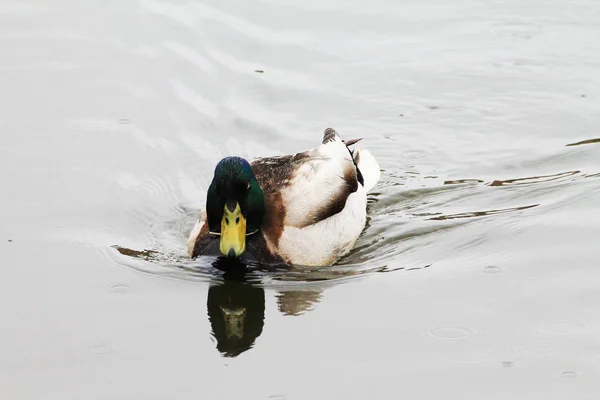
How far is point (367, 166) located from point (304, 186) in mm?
1570

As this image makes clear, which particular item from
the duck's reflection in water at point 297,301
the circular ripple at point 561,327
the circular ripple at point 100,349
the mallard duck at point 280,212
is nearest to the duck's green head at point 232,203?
the mallard duck at point 280,212

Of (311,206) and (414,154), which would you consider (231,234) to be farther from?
(414,154)

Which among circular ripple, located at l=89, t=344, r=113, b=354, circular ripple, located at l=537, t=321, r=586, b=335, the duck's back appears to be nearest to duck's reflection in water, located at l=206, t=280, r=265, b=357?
the duck's back

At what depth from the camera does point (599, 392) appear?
665 centimetres

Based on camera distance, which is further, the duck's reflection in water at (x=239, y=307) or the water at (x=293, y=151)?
the duck's reflection in water at (x=239, y=307)

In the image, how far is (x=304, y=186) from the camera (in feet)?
30.7

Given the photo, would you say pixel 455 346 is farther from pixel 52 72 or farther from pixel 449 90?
Answer: pixel 52 72

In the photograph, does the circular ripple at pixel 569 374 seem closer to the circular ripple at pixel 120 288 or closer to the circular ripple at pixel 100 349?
the circular ripple at pixel 100 349

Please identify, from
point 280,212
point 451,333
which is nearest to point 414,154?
point 280,212

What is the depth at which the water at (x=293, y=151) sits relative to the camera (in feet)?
23.3

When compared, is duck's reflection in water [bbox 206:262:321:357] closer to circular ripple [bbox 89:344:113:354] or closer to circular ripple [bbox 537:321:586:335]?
circular ripple [bbox 89:344:113:354]

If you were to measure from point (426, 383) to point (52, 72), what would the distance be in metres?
7.04

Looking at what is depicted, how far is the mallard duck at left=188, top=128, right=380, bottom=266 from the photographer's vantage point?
880 cm

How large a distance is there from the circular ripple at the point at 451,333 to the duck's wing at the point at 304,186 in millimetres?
1971
